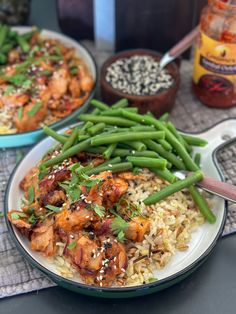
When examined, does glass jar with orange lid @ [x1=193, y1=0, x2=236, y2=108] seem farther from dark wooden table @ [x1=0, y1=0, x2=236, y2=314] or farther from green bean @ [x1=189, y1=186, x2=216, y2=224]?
dark wooden table @ [x1=0, y1=0, x2=236, y2=314]

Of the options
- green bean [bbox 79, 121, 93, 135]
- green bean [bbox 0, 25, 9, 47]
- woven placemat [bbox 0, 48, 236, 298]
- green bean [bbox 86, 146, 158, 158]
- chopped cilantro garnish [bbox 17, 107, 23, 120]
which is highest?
green bean [bbox 0, 25, 9, 47]

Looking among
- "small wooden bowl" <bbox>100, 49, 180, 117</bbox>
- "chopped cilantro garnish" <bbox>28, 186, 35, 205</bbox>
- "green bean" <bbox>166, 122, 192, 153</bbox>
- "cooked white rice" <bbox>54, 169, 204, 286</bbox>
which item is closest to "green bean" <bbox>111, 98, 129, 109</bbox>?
"small wooden bowl" <bbox>100, 49, 180, 117</bbox>

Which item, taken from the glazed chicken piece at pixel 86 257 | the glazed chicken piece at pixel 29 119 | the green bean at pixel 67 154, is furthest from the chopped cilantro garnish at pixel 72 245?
the glazed chicken piece at pixel 29 119

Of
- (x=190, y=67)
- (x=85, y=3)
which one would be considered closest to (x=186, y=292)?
(x=190, y=67)

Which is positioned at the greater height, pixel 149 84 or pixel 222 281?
pixel 149 84

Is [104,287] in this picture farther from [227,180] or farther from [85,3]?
[85,3]

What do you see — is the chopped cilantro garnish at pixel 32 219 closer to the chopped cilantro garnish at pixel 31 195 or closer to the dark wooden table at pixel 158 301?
the chopped cilantro garnish at pixel 31 195
